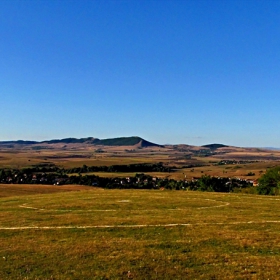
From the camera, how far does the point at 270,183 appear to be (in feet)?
172

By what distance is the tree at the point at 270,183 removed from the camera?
50028 mm

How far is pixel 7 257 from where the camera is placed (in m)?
16.0

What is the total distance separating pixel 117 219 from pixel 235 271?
11987 millimetres

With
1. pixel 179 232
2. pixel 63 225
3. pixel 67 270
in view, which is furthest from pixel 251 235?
pixel 63 225

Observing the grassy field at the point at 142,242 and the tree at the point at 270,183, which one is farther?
the tree at the point at 270,183

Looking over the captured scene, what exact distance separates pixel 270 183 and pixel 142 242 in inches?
1549

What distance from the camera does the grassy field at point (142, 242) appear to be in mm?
13844

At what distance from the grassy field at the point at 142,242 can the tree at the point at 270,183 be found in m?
21.0

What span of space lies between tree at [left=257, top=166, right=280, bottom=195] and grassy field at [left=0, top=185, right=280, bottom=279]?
2096cm

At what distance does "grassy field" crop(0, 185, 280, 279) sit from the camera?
13.8 metres

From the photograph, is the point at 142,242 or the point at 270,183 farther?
the point at 270,183

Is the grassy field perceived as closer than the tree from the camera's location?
Yes

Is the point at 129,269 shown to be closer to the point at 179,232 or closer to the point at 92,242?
the point at 92,242

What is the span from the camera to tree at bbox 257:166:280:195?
50028 mm
